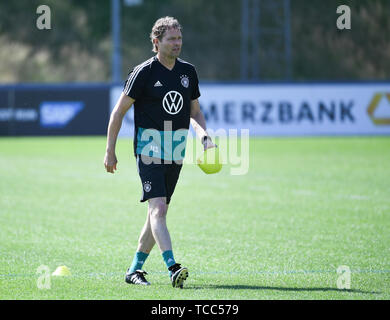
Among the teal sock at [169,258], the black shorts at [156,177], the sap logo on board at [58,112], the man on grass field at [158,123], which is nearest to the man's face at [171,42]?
the man on grass field at [158,123]

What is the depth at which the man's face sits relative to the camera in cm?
709

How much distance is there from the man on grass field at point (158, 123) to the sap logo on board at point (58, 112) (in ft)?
64.2

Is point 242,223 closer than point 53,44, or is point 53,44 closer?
point 242,223

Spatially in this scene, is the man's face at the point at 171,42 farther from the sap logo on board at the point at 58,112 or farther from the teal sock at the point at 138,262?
the sap logo on board at the point at 58,112

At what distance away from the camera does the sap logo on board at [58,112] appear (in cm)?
2644

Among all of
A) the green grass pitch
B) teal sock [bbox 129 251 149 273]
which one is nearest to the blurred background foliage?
the green grass pitch

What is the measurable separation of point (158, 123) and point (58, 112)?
19762 millimetres

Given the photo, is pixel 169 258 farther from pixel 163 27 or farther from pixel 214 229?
pixel 214 229

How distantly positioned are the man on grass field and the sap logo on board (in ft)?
64.2

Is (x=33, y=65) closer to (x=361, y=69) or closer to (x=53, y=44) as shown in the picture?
(x=53, y=44)

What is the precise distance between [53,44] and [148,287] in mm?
38997

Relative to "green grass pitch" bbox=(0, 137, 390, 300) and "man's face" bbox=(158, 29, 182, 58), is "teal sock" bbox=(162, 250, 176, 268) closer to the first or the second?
"green grass pitch" bbox=(0, 137, 390, 300)

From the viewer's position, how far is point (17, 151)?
22.0 meters

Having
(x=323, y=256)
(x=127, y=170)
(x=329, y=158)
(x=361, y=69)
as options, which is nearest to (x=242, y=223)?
(x=323, y=256)
